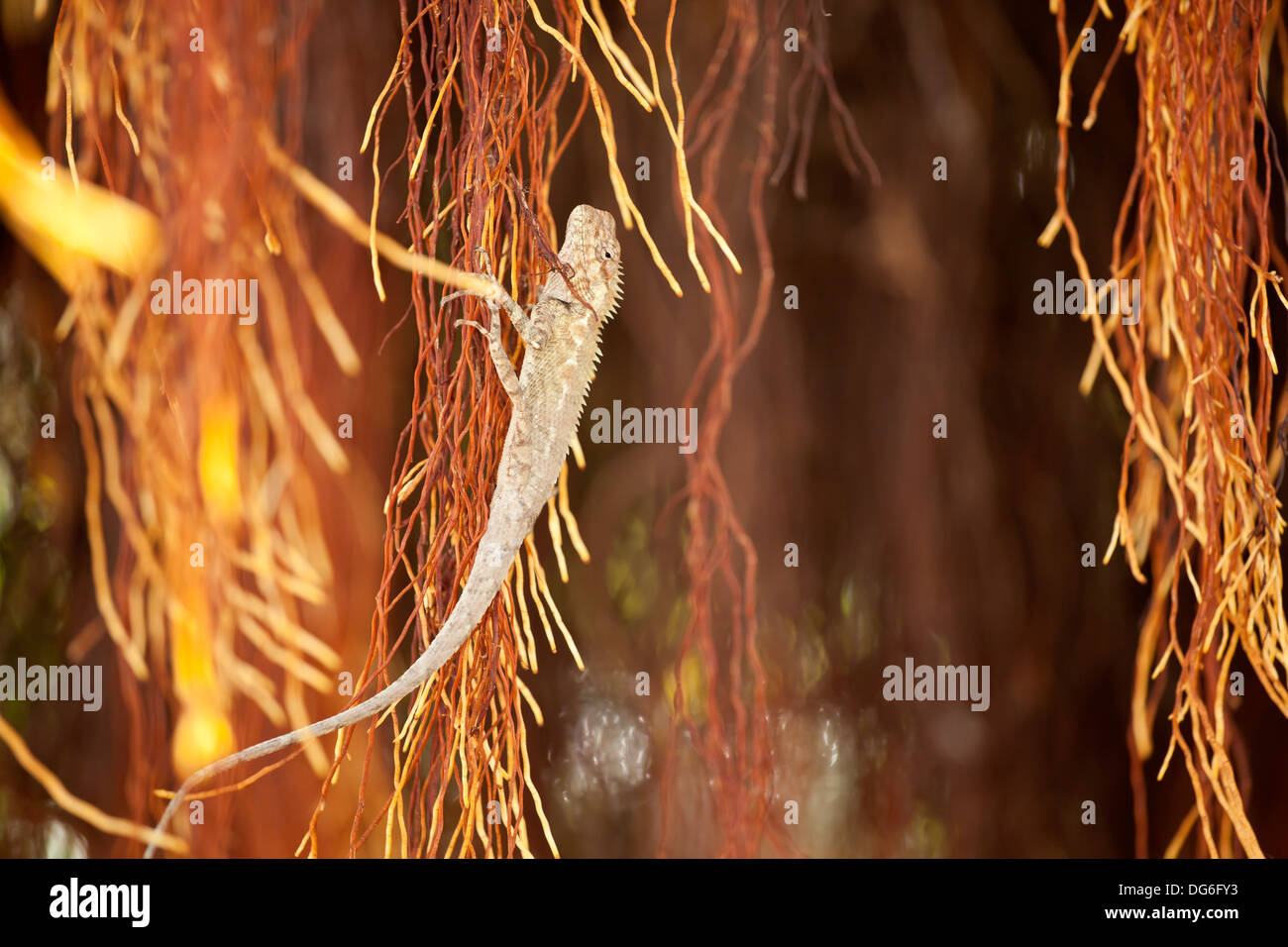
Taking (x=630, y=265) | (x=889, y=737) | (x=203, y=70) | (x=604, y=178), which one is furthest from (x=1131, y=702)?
(x=203, y=70)

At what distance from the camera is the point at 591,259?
4.44ft

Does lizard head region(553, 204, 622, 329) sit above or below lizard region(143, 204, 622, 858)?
above

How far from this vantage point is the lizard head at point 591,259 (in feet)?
4.41

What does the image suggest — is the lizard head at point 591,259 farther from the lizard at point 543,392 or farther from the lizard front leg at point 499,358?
the lizard front leg at point 499,358

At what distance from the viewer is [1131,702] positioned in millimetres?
1590

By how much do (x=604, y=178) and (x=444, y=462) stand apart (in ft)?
1.91

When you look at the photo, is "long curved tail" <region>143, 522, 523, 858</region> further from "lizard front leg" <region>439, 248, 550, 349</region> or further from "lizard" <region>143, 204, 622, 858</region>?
"lizard front leg" <region>439, 248, 550, 349</region>

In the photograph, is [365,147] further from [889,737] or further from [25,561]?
[889,737]

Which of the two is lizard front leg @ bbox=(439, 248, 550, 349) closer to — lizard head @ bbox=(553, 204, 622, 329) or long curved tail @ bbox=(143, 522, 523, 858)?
lizard head @ bbox=(553, 204, 622, 329)

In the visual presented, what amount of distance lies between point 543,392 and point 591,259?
22 centimetres

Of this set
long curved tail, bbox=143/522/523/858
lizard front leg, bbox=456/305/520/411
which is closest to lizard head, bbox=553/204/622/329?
lizard front leg, bbox=456/305/520/411

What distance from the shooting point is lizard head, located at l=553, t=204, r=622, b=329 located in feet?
4.41

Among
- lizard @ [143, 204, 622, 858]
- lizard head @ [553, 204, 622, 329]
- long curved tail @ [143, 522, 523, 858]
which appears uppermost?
lizard head @ [553, 204, 622, 329]

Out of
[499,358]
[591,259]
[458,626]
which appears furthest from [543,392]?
[458,626]
